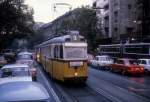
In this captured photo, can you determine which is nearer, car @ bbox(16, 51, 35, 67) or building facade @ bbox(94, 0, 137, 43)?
car @ bbox(16, 51, 35, 67)

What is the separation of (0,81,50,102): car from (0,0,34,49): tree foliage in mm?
56748

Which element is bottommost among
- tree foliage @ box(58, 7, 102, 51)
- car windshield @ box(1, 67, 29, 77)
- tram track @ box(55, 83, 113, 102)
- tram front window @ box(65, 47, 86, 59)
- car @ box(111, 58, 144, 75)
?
tram track @ box(55, 83, 113, 102)

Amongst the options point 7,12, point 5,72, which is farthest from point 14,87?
point 7,12

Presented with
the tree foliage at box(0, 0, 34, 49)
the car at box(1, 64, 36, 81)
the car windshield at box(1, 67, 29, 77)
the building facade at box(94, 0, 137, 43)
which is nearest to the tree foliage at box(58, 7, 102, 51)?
the building facade at box(94, 0, 137, 43)

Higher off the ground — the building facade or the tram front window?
the building facade

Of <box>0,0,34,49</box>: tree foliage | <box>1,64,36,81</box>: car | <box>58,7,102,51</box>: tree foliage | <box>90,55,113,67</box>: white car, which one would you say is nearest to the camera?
<box>1,64,36,81</box>: car

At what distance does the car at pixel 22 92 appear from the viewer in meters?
9.02

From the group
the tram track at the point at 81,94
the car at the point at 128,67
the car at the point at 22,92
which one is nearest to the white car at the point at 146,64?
the car at the point at 128,67

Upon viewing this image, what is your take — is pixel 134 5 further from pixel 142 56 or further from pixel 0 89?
Result: pixel 0 89

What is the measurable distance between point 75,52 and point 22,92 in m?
16.6

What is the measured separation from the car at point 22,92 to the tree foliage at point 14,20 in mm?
56748

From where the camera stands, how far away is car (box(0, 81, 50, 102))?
9016mm

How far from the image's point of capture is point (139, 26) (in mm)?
66625

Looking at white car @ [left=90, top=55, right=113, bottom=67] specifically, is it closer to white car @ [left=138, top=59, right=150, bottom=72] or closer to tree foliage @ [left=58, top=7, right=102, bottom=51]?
white car @ [left=138, top=59, right=150, bottom=72]
